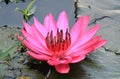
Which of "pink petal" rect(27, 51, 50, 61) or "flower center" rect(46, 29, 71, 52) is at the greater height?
"flower center" rect(46, 29, 71, 52)

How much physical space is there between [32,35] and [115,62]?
14.1 inches

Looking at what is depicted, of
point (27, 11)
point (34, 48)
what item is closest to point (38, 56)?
point (34, 48)

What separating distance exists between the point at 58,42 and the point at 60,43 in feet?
0.04

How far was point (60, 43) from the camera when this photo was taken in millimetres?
1509

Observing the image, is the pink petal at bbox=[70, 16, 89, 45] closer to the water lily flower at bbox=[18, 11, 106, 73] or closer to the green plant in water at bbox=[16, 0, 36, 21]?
the water lily flower at bbox=[18, 11, 106, 73]

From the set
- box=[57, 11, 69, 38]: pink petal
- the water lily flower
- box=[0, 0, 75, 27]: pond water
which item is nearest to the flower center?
the water lily flower

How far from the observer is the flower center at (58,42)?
4.96 ft

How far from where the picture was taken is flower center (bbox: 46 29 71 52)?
4.96ft

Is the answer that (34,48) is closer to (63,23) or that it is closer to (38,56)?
(38,56)

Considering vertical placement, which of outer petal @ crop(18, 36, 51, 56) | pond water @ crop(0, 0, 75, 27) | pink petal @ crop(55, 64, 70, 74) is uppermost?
pond water @ crop(0, 0, 75, 27)

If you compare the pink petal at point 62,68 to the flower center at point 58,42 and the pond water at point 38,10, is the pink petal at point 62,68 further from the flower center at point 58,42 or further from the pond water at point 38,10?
the pond water at point 38,10

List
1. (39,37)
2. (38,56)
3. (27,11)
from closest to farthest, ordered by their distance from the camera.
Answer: (38,56) → (39,37) → (27,11)

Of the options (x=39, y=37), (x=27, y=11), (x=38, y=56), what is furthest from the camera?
(x=27, y=11)

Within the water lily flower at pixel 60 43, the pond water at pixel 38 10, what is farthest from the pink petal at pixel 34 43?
the pond water at pixel 38 10
